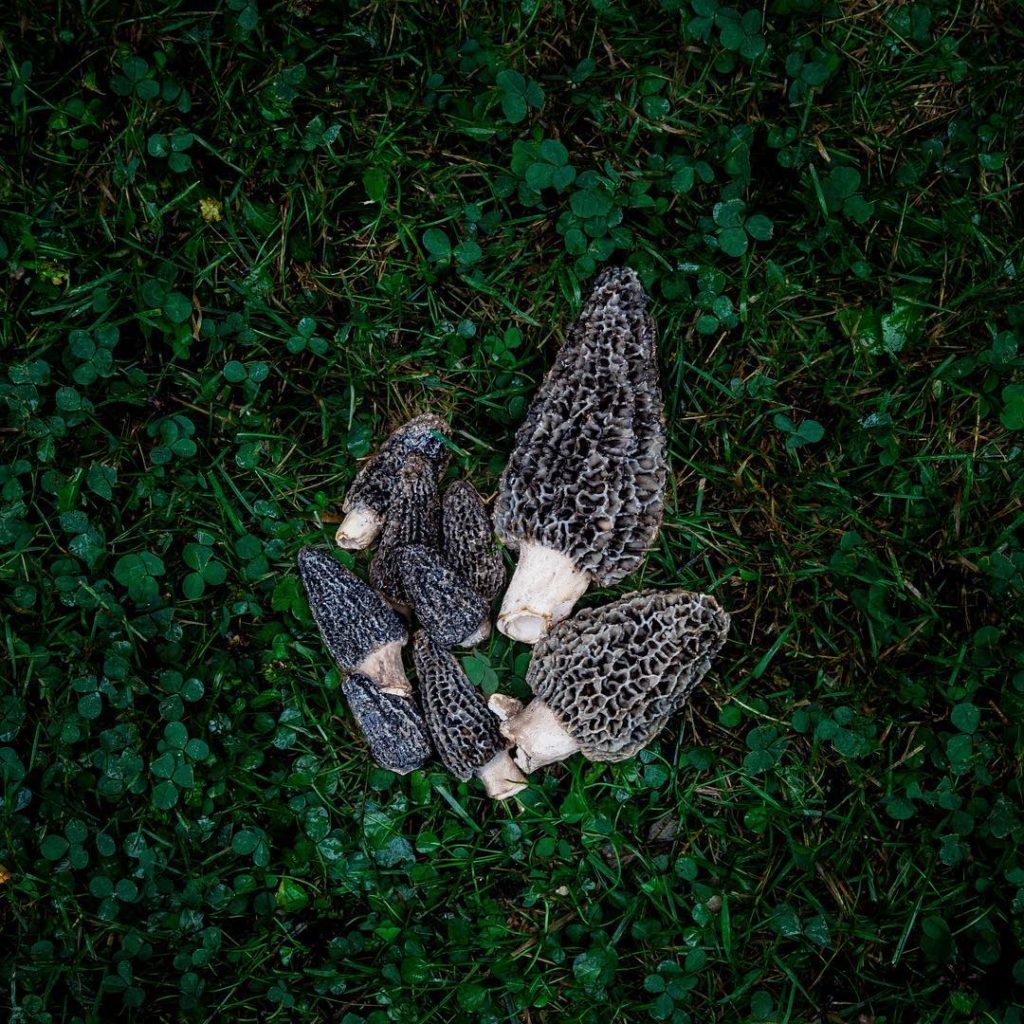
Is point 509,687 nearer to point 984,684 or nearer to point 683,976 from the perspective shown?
point 683,976

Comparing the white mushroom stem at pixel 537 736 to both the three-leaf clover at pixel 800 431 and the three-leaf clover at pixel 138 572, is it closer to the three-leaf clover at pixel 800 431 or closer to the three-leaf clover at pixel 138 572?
the three-leaf clover at pixel 800 431

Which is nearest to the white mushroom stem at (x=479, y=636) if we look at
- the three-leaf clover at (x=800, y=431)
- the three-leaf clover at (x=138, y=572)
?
the three-leaf clover at (x=138, y=572)

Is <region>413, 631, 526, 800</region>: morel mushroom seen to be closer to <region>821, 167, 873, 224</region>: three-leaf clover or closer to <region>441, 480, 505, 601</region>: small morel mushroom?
<region>441, 480, 505, 601</region>: small morel mushroom

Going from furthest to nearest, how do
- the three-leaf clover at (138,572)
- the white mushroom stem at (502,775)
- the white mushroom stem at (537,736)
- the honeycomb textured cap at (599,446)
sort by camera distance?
the three-leaf clover at (138,572) < the white mushroom stem at (502,775) < the white mushroom stem at (537,736) < the honeycomb textured cap at (599,446)

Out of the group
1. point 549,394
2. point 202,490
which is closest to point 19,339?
A: point 202,490

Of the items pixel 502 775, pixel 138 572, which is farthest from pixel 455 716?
pixel 138 572
